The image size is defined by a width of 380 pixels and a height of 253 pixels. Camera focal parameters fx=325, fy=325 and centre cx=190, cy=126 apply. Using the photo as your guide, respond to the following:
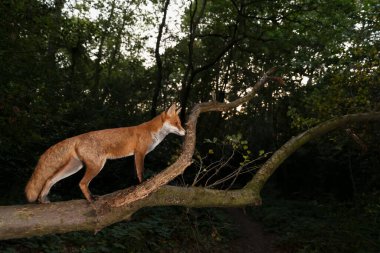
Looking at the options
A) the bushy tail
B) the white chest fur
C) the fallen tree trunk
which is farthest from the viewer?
the white chest fur

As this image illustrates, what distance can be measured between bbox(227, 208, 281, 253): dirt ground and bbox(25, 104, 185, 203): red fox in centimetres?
1015

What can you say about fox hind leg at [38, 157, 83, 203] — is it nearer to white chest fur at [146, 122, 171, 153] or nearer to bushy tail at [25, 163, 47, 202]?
bushy tail at [25, 163, 47, 202]

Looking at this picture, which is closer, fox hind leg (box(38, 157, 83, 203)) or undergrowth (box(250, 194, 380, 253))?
fox hind leg (box(38, 157, 83, 203))

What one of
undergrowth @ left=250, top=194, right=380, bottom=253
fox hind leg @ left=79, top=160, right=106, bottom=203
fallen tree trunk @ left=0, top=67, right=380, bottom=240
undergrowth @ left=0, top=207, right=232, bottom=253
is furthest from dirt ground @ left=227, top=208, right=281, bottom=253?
fox hind leg @ left=79, top=160, right=106, bottom=203

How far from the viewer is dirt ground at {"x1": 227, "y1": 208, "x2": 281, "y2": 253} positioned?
521 inches

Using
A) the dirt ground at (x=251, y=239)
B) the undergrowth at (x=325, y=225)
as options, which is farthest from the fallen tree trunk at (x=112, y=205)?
the dirt ground at (x=251, y=239)

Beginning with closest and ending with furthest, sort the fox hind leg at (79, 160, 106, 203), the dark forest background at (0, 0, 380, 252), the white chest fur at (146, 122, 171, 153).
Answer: the fox hind leg at (79, 160, 106, 203)
the white chest fur at (146, 122, 171, 153)
the dark forest background at (0, 0, 380, 252)

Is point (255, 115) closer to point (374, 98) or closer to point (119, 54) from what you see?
point (119, 54)

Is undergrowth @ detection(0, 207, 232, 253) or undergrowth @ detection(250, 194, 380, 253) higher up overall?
undergrowth @ detection(0, 207, 232, 253)

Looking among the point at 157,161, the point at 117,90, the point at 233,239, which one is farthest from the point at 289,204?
the point at 117,90

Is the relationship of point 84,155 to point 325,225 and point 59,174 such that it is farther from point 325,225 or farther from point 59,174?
point 325,225

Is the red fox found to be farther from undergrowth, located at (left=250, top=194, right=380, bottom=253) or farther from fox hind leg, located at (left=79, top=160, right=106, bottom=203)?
undergrowth, located at (left=250, top=194, right=380, bottom=253)

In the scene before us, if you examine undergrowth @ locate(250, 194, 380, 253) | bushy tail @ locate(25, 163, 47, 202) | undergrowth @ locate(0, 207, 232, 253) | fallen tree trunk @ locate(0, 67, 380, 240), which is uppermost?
bushy tail @ locate(25, 163, 47, 202)

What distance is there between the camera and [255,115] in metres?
30.7
